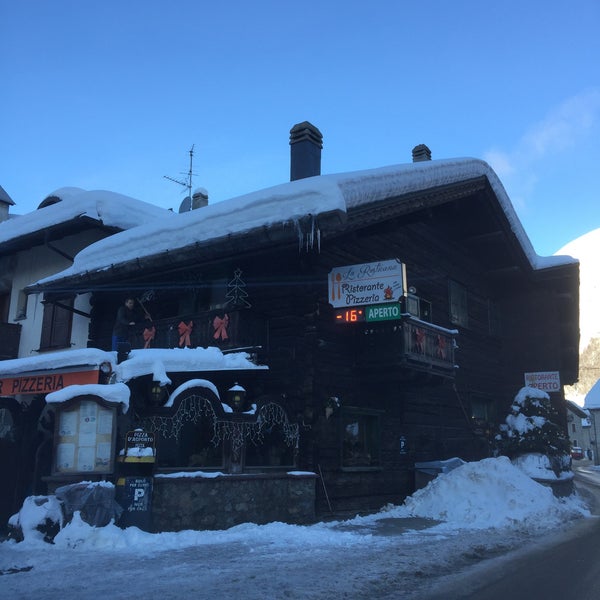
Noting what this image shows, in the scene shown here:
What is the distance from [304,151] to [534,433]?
938 centimetres

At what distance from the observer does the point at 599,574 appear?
7.05 m

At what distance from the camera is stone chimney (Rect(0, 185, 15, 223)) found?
82.5 ft

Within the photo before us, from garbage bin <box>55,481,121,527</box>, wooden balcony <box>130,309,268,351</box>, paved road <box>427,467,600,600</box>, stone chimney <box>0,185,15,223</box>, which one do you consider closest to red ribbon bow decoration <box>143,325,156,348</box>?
wooden balcony <box>130,309,268,351</box>

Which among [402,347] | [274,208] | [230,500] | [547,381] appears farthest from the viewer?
[547,381]

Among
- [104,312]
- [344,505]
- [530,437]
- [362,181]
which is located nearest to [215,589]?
[344,505]

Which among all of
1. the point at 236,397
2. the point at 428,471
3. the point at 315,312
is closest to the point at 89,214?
the point at 315,312

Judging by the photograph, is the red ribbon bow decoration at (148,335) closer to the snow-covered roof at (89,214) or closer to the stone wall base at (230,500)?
the snow-covered roof at (89,214)

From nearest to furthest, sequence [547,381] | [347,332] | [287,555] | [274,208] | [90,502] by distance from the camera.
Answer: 1. [287,555]
2. [90,502]
3. [274,208]
4. [347,332]
5. [547,381]

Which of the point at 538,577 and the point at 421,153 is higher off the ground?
the point at 421,153

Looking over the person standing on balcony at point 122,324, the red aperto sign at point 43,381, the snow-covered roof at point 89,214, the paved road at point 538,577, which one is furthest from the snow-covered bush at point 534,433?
the red aperto sign at point 43,381

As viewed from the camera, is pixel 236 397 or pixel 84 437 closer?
pixel 84 437

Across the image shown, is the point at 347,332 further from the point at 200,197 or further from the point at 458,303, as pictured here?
the point at 200,197

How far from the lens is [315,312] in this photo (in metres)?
12.1

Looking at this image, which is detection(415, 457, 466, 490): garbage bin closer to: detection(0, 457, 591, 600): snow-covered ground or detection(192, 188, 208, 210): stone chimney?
detection(0, 457, 591, 600): snow-covered ground
